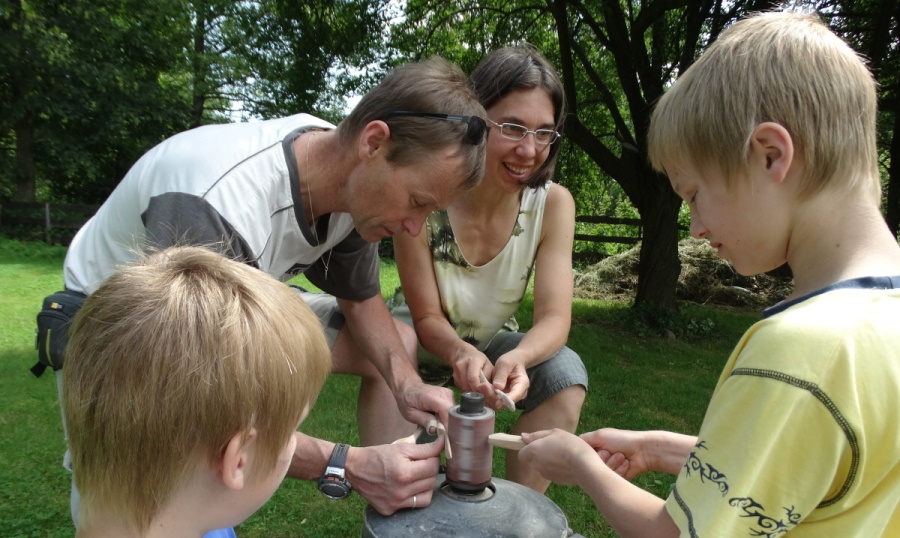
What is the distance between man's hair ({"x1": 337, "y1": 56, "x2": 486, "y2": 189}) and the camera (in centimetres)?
223

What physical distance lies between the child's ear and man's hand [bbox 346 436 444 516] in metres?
0.63

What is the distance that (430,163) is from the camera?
2252 millimetres

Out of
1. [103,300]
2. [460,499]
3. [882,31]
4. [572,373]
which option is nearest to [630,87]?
[882,31]

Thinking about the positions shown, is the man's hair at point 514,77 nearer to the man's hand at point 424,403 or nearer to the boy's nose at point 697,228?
the man's hand at point 424,403

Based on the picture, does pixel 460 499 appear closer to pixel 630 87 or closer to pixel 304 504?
pixel 304 504

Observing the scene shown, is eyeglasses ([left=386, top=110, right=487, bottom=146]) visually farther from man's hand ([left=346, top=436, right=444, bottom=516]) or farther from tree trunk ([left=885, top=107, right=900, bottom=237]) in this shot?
Answer: tree trunk ([left=885, top=107, right=900, bottom=237])

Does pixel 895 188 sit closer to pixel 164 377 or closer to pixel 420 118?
pixel 420 118

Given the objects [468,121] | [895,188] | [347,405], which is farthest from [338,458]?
[895,188]

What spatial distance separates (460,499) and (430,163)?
3.73 ft

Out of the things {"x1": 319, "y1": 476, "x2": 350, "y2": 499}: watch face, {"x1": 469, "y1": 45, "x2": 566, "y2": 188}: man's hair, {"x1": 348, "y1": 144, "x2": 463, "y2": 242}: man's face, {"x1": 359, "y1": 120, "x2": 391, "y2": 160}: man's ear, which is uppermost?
{"x1": 469, "y1": 45, "x2": 566, "y2": 188}: man's hair

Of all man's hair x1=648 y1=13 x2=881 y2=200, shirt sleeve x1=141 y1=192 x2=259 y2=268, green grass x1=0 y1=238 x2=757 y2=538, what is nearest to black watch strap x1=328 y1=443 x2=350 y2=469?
shirt sleeve x1=141 y1=192 x2=259 y2=268

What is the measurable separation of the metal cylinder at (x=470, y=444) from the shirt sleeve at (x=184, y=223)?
85cm

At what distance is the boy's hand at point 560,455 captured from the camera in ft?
5.51

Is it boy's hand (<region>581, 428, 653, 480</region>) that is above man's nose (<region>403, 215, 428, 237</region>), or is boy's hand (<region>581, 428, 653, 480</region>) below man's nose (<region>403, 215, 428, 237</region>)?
below
